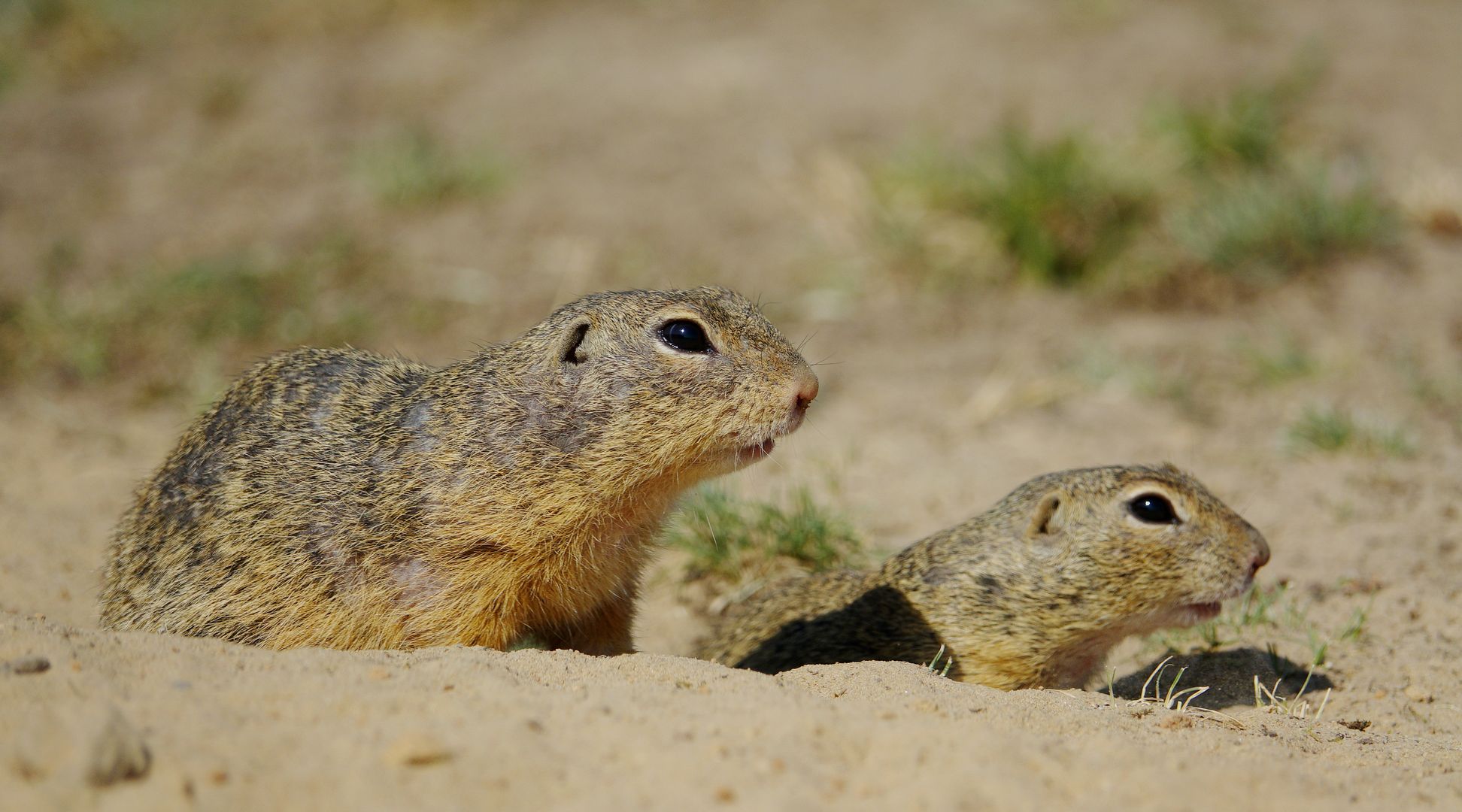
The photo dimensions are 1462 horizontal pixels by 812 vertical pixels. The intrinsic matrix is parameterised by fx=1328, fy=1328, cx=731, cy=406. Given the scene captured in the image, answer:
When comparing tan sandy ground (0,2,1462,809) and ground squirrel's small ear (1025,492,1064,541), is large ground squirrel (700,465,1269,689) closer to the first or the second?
ground squirrel's small ear (1025,492,1064,541)

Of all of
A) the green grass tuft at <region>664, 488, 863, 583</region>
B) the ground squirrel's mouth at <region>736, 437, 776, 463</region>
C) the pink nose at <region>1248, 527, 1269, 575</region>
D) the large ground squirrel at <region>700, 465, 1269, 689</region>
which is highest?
the ground squirrel's mouth at <region>736, 437, 776, 463</region>

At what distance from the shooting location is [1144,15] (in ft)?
41.1

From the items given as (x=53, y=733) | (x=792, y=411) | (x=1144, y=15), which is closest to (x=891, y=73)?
(x=1144, y=15)

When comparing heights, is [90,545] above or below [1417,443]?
below

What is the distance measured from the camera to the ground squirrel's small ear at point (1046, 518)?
A: 17.7 ft

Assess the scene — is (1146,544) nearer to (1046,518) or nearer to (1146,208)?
(1046,518)

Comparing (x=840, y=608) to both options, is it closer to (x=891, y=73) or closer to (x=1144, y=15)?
(x=891, y=73)

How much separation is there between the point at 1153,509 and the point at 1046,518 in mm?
418

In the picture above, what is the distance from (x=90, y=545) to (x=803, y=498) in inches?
137

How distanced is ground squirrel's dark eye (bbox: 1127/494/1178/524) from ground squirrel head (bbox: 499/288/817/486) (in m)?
1.59

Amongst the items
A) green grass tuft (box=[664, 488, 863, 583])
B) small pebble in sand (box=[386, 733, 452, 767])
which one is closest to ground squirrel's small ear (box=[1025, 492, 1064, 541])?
green grass tuft (box=[664, 488, 863, 583])

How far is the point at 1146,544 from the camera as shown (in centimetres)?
521

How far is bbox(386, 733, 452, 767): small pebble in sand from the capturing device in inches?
124

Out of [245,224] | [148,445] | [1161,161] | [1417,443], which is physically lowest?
[148,445]
